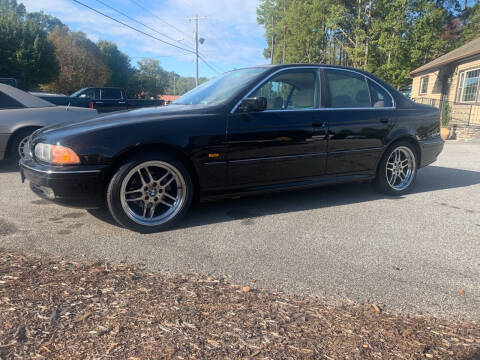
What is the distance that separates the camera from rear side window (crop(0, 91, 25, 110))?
5.43 meters

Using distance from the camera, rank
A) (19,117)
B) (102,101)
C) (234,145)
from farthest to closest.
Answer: (102,101), (19,117), (234,145)

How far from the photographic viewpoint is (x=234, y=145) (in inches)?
132

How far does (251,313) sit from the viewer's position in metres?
1.91

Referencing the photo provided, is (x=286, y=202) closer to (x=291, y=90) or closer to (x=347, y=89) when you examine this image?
(x=291, y=90)

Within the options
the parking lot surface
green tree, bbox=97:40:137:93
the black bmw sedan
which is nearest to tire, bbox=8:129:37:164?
the parking lot surface

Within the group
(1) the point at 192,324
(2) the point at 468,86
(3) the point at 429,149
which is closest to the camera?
(1) the point at 192,324

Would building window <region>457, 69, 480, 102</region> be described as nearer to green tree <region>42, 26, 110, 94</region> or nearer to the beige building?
the beige building

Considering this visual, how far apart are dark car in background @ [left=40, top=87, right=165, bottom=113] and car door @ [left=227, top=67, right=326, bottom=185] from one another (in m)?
7.26

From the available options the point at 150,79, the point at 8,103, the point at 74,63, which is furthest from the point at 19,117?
the point at 150,79

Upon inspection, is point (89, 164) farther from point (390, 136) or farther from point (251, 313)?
point (390, 136)

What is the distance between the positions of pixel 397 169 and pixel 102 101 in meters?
12.1

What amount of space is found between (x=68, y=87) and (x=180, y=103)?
41135 mm

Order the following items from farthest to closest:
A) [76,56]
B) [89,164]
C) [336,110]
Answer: [76,56], [336,110], [89,164]

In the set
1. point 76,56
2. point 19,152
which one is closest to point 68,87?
point 76,56
